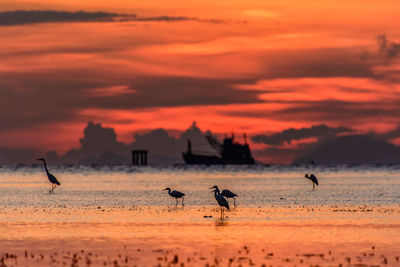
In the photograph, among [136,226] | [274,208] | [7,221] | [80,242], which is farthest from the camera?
[274,208]

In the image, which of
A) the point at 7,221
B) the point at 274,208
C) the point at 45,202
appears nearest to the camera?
the point at 7,221

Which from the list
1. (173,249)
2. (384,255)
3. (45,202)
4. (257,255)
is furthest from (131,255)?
(45,202)

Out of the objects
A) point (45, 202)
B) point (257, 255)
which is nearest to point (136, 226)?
point (257, 255)

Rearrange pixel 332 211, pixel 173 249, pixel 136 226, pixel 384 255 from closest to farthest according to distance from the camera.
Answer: pixel 384 255
pixel 173 249
pixel 136 226
pixel 332 211

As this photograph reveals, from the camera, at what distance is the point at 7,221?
35.2 m

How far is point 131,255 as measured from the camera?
23750mm

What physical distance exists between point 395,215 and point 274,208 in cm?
740

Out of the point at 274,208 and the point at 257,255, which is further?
the point at 274,208

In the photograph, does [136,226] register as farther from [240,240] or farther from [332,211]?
[332,211]

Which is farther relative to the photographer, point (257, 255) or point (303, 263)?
point (257, 255)

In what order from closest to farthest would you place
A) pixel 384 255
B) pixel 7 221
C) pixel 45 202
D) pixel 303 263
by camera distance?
pixel 303 263 → pixel 384 255 → pixel 7 221 → pixel 45 202

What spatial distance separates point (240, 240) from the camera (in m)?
27.2

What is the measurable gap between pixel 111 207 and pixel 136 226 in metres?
12.6

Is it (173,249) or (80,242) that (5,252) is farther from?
(173,249)
